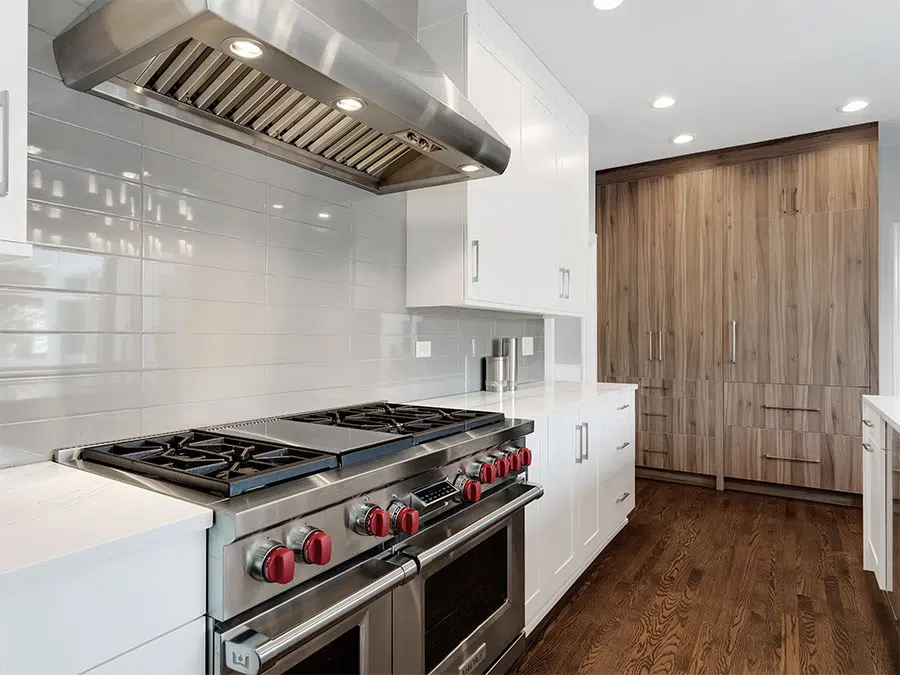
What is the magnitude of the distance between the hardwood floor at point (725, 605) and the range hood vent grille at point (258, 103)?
1.90 metres

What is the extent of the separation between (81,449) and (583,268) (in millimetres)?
2728

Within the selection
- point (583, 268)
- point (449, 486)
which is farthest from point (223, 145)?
point (583, 268)

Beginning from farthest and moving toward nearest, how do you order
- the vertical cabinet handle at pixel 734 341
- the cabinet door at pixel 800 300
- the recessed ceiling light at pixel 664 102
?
the vertical cabinet handle at pixel 734 341 < the cabinet door at pixel 800 300 < the recessed ceiling light at pixel 664 102

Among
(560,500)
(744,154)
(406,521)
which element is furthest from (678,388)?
(406,521)

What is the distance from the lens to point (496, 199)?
2449 millimetres

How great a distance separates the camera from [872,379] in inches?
154

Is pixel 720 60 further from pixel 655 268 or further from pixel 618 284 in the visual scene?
pixel 618 284

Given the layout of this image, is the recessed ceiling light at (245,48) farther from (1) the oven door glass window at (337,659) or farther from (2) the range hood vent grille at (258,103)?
(1) the oven door glass window at (337,659)

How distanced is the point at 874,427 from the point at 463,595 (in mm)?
1969

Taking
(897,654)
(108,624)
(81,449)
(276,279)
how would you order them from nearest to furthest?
(108,624) → (81,449) → (276,279) → (897,654)

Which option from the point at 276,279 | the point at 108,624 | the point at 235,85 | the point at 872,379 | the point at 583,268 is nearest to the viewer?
the point at 108,624

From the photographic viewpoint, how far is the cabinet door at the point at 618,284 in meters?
4.79

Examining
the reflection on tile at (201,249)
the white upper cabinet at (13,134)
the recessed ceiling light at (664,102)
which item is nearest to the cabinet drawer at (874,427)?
the recessed ceiling light at (664,102)

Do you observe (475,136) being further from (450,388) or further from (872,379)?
(872,379)
